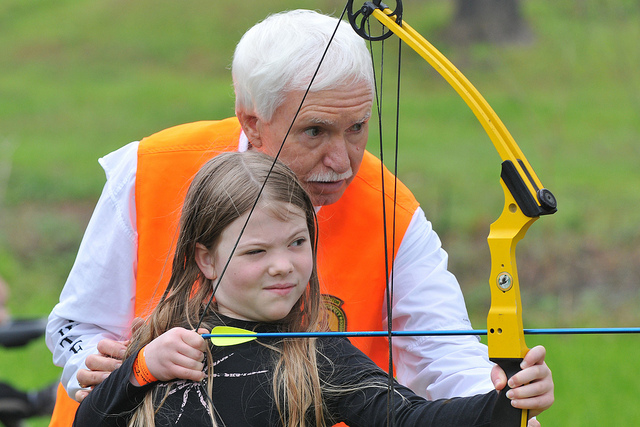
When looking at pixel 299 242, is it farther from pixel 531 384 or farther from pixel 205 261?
pixel 531 384

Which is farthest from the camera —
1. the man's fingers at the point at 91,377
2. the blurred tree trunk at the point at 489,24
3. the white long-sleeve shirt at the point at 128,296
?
the blurred tree trunk at the point at 489,24

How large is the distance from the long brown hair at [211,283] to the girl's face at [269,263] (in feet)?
0.11

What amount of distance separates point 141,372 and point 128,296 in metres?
0.60

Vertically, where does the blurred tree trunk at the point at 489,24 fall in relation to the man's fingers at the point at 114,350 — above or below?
above

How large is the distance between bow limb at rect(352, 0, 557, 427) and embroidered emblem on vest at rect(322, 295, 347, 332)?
2.25 ft

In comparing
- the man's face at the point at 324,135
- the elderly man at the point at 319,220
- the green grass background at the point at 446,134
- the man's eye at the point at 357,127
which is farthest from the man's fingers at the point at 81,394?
the green grass background at the point at 446,134

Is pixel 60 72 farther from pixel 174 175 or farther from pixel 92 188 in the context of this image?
pixel 174 175

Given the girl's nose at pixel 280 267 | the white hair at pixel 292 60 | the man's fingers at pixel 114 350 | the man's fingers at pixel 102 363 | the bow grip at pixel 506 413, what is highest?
the white hair at pixel 292 60

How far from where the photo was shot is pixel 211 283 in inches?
85.4

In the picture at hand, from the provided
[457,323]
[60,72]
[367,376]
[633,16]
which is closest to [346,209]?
[457,323]

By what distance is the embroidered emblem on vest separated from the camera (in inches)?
96.5

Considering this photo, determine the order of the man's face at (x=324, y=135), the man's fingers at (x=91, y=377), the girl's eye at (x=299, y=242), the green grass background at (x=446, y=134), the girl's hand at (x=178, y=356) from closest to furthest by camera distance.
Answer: the girl's hand at (x=178, y=356) < the girl's eye at (x=299, y=242) < the man's fingers at (x=91, y=377) < the man's face at (x=324, y=135) < the green grass background at (x=446, y=134)

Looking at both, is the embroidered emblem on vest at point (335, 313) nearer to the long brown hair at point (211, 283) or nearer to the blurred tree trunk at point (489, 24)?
the long brown hair at point (211, 283)

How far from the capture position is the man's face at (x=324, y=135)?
2.28 m
